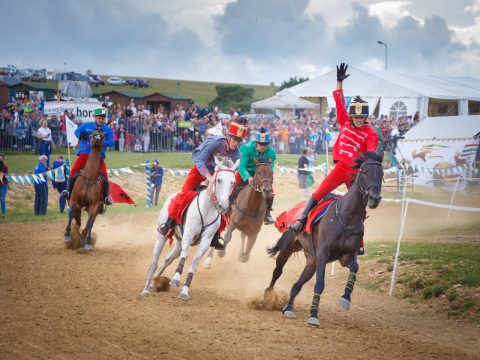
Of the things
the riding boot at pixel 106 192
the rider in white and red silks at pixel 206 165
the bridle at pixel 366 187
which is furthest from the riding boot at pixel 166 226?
the riding boot at pixel 106 192

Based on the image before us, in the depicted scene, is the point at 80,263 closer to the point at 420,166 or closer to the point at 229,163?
the point at 229,163

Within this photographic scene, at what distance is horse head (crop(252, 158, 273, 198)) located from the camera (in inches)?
499

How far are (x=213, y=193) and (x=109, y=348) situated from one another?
4.13m

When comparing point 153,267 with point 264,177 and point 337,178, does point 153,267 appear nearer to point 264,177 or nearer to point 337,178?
point 264,177

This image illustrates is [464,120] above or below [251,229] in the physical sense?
above

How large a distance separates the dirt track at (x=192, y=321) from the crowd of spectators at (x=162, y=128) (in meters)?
16.9

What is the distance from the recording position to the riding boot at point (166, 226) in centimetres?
1198

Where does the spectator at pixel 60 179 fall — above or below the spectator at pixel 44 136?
below

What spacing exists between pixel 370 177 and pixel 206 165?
417cm

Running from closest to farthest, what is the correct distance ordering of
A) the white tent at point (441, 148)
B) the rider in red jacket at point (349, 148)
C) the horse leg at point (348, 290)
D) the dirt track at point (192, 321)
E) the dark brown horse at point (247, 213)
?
the dirt track at point (192, 321) < the horse leg at point (348, 290) < the rider in red jacket at point (349, 148) < the dark brown horse at point (247, 213) < the white tent at point (441, 148)

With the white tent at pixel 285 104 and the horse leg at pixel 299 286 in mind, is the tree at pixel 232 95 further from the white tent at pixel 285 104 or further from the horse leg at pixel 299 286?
the horse leg at pixel 299 286

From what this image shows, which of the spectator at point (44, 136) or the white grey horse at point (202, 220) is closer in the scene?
the white grey horse at point (202, 220)

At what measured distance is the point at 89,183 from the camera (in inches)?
652

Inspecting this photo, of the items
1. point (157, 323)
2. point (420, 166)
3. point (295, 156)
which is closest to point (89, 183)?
point (157, 323)
